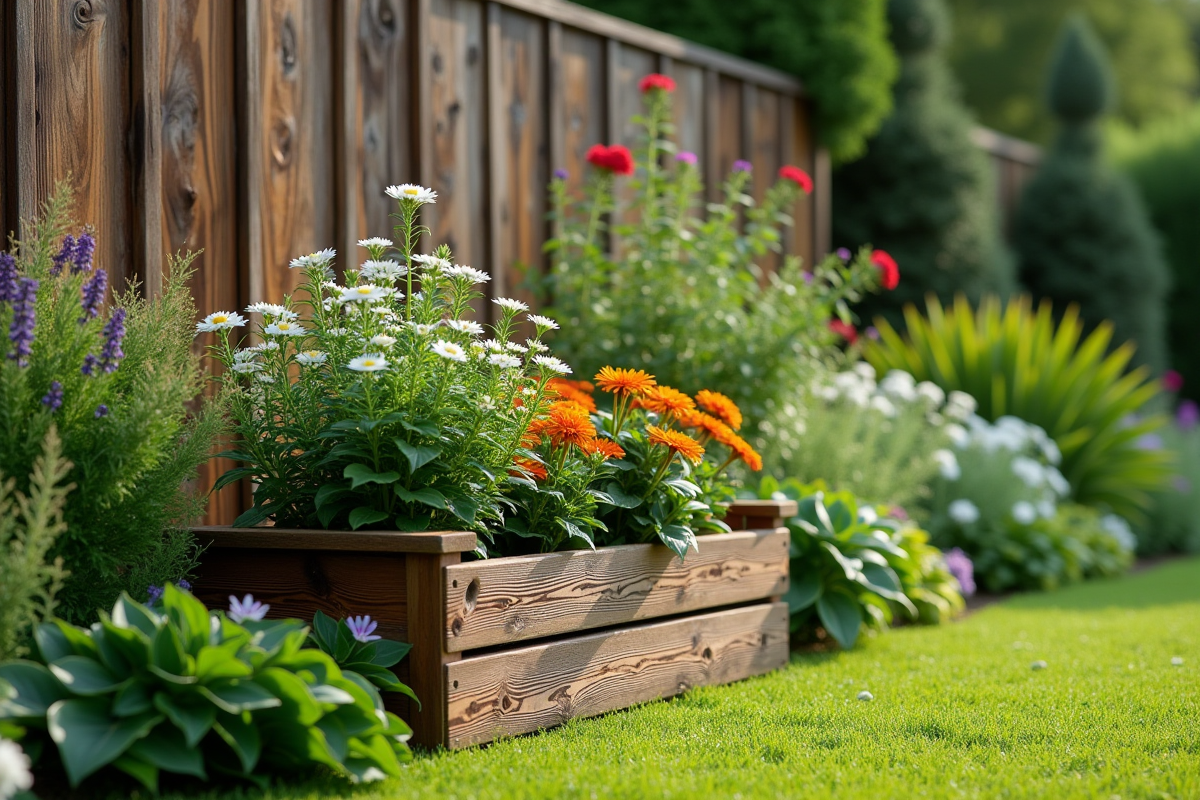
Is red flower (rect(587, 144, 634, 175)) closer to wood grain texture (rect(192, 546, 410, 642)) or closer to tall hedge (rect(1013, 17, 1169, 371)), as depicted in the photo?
wood grain texture (rect(192, 546, 410, 642))

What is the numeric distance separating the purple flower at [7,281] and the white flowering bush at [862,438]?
3.06m

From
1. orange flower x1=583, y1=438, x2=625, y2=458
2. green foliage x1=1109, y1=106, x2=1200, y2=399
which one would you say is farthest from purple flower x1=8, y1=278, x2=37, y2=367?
green foliage x1=1109, y1=106, x2=1200, y2=399

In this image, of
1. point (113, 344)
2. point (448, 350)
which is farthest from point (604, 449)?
point (113, 344)

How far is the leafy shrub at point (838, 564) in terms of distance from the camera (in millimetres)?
4035

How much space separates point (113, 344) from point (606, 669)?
56.3 inches

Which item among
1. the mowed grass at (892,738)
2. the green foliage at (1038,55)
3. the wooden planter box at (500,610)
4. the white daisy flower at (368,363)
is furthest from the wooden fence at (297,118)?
the green foliage at (1038,55)

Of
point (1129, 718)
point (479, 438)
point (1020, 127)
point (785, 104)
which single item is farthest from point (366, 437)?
point (1020, 127)

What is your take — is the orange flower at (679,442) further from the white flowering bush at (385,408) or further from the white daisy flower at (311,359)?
the white daisy flower at (311,359)

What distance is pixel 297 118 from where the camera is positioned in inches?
151

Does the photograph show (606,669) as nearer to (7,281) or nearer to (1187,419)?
(7,281)

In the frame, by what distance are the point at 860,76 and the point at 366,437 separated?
16.4 feet

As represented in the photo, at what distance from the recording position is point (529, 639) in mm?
2852

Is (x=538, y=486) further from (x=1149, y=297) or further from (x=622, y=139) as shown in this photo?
(x=1149, y=297)

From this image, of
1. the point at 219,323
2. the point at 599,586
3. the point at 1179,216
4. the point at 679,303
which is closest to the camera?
the point at 219,323
